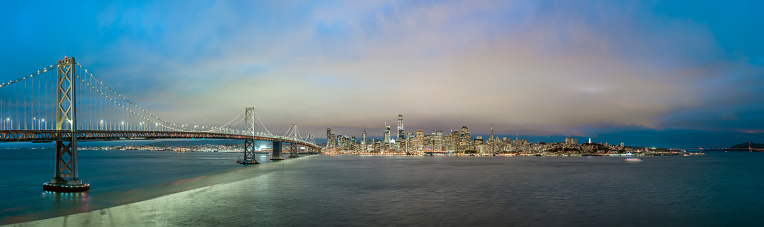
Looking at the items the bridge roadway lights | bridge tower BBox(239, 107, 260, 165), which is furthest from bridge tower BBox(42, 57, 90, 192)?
bridge tower BBox(239, 107, 260, 165)

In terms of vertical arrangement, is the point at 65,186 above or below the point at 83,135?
below

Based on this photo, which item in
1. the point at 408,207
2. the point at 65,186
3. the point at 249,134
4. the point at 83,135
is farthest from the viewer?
the point at 249,134

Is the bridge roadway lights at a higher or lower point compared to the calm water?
higher

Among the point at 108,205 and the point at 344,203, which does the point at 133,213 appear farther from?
the point at 344,203

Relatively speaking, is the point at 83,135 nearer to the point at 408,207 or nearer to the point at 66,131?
the point at 66,131

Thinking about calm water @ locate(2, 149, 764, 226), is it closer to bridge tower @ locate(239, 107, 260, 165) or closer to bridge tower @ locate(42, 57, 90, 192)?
bridge tower @ locate(42, 57, 90, 192)

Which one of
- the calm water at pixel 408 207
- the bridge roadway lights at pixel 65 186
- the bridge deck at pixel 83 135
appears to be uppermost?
the bridge deck at pixel 83 135

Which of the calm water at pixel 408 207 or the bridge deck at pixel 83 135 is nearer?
the calm water at pixel 408 207

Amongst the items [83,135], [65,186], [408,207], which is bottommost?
[408,207]

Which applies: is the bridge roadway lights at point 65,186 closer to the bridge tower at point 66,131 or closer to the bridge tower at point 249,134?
the bridge tower at point 66,131

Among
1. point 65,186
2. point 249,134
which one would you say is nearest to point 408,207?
point 65,186

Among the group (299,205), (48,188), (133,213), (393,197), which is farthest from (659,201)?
(48,188)

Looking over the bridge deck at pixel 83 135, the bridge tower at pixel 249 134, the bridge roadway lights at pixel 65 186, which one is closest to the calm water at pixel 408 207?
the bridge roadway lights at pixel 65 186

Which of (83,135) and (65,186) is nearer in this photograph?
(65,186)
